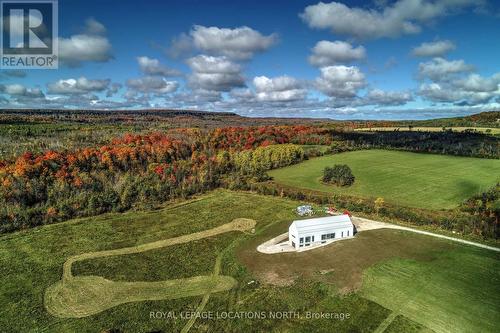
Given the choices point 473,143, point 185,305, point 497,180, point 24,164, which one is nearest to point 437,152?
point 473,143

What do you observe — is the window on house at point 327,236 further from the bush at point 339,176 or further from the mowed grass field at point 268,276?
the bush at point 339,176

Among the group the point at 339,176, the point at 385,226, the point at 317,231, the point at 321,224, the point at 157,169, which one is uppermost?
the point at 339,176

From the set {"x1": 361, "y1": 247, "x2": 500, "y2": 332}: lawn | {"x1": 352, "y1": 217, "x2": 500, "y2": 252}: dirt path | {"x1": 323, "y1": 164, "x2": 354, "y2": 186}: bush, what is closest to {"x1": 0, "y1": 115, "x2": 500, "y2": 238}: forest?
{"x1": 352, "y1": 217, "x2": 500, "y2": 252}: dirt path

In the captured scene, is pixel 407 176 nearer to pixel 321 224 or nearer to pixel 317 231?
pixel 321 224

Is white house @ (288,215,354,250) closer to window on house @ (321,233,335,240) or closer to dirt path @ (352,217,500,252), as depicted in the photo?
window on house @ (321,233,335,240)

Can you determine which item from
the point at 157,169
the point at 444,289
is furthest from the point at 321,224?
the point at 157,169
